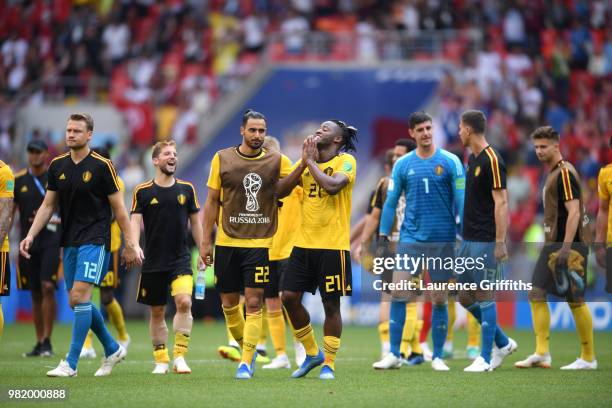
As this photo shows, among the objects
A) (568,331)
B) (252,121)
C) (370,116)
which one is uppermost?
(370,116)

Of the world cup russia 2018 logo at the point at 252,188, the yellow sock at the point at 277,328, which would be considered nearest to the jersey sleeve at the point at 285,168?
the world cup russia 2018 logo at the point at 252,188

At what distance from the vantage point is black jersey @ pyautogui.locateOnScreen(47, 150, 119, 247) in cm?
1166

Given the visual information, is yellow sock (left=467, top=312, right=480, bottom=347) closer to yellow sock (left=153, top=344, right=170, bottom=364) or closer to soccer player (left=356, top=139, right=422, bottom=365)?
soccer player (left=356, top=139, right=422, bottom=365)

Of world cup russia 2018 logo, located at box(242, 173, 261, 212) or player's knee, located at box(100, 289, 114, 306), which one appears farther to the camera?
player's knee, located at box(100, 289, 114, 306)

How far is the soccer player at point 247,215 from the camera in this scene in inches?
458

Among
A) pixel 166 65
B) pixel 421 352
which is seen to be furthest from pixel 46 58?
pixel 421 352

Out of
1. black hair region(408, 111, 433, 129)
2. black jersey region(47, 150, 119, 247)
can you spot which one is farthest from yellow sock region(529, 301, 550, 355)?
black jersey region(47, 150, 119, 247)

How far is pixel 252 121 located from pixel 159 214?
1.69m

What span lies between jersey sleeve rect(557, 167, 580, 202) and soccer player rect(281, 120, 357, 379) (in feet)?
9.06

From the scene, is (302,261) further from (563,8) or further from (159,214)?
(563,8)

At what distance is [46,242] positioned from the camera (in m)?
15.4

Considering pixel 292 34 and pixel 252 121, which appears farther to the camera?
pixel 292 34

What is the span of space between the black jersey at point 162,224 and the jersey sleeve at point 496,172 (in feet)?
11.0

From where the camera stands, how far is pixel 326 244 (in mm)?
11406
